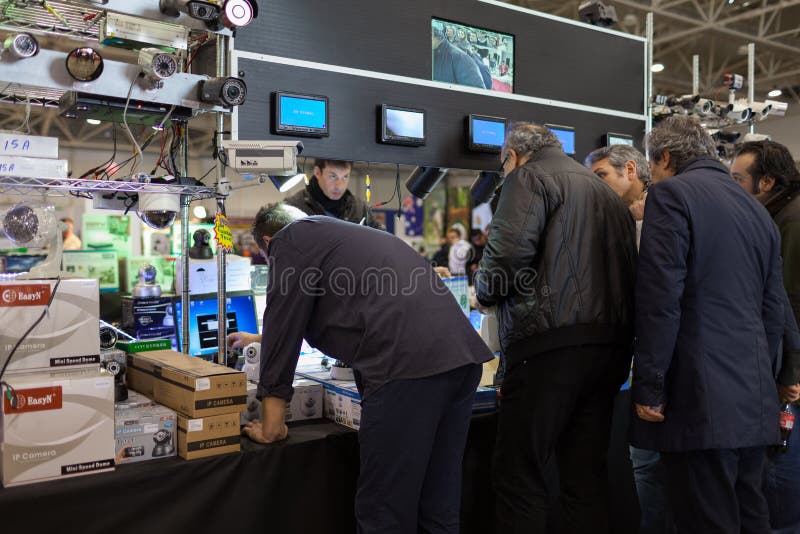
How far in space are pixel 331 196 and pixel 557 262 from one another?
1.42 metres

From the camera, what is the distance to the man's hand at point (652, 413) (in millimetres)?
1802

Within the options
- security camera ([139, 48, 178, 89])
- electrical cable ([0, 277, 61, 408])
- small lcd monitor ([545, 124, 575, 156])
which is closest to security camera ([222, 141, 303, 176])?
security camera ([139, 48, 178, 89])

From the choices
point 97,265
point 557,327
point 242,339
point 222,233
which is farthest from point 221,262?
point 97,265

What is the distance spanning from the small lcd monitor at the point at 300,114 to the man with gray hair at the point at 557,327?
1.01 m

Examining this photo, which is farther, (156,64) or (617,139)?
(617,139)

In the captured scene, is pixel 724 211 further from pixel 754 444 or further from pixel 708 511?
pixel 708 511

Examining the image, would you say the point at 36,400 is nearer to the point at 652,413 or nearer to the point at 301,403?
the point at 301,403

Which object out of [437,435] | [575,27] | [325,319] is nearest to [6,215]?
[325,319]

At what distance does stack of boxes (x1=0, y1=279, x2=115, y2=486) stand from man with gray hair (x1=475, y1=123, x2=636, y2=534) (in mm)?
1115

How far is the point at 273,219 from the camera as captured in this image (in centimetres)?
186

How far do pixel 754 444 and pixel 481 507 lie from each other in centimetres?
89

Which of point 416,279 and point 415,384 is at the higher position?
point 416,279

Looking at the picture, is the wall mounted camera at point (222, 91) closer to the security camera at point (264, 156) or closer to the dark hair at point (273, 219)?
the security camera at point (264, 156)

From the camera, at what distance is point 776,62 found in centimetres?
1071
